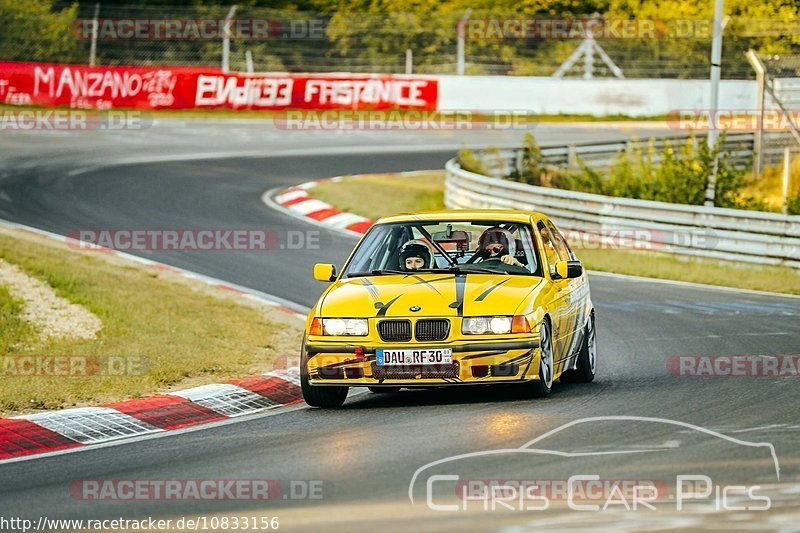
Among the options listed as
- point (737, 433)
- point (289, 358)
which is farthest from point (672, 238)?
point (737, 433)

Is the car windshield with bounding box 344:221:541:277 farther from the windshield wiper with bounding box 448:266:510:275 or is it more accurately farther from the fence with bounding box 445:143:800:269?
the fence with bounding box 445:143:800:269

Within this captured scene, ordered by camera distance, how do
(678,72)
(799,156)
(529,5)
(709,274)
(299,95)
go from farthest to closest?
(529,5), (678,72), (299,95), (799,156), (709,274)

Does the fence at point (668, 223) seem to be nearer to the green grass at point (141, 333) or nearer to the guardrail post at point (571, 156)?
the guardrail post at point (571, 156)

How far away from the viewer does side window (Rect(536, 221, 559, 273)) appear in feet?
36.4

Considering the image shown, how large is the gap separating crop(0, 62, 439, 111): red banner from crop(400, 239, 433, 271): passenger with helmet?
27715mm

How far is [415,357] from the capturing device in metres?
9.70

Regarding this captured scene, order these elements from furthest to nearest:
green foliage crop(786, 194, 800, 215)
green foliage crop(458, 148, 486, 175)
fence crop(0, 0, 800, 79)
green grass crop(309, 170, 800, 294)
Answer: fence crop(0, 0, 800, 79) → green foliage crop(458, 148, 486, 175) → green foliage crop(786, 194, 800, 215) → green grass crop(309, 170, 800, 294)

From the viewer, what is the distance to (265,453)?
8.23 metres

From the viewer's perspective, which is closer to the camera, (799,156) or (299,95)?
(799,156)

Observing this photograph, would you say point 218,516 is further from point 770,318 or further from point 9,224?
point 9,224

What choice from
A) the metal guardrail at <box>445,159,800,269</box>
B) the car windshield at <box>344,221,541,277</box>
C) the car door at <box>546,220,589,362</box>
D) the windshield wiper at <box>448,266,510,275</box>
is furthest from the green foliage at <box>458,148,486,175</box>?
the windshield wiper at <box>448,266,510,275</box>

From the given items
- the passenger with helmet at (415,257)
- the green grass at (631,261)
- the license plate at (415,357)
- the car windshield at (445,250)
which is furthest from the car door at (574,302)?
the green grass at (631,261)

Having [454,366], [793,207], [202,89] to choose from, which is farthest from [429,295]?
[202,89]

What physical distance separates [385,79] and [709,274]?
21.7 metres
